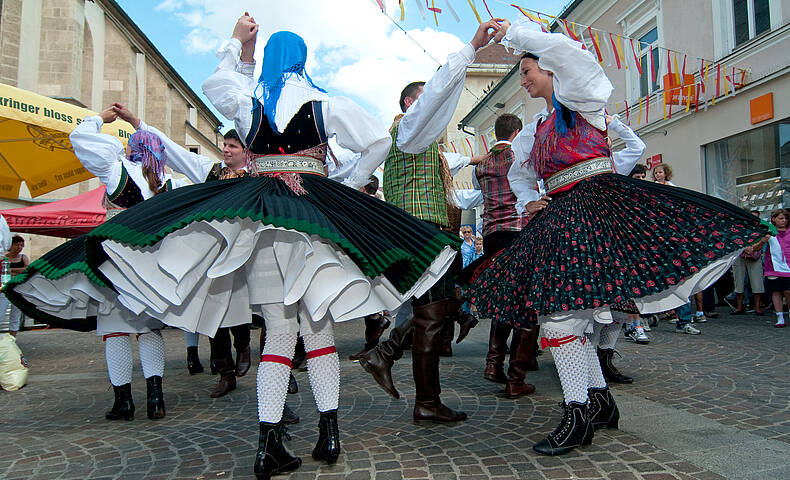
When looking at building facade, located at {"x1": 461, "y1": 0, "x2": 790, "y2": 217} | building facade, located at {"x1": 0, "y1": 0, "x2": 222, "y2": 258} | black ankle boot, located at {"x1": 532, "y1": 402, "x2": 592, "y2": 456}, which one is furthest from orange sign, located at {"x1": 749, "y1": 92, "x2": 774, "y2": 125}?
building facade, located at {"x1": 0, "y1": 0, "x2": 222, "y2": 258}

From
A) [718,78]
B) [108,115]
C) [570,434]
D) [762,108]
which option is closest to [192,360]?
[108,115]

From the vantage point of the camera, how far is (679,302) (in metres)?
2.47

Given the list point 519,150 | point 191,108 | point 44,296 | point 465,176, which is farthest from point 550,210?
point 191,108

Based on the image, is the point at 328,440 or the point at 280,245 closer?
the point at 280,245

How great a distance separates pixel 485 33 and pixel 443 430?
7.08 ft

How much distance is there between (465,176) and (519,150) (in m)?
25.6

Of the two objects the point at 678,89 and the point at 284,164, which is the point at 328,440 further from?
the point at 678,89

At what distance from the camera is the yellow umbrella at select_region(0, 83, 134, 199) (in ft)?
19.9

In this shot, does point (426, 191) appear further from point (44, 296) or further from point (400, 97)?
point (44, 296)

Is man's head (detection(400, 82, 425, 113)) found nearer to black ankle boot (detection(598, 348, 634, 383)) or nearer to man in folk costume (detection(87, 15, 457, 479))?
man in folk costume (detection(87, 15, 457, 479))

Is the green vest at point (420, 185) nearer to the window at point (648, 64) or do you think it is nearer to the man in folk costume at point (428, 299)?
the man in folk costume at point (428, 299)

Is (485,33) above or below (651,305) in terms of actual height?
above

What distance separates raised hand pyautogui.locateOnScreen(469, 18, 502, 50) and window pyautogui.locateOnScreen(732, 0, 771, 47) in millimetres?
10802

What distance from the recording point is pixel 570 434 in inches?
95.4
